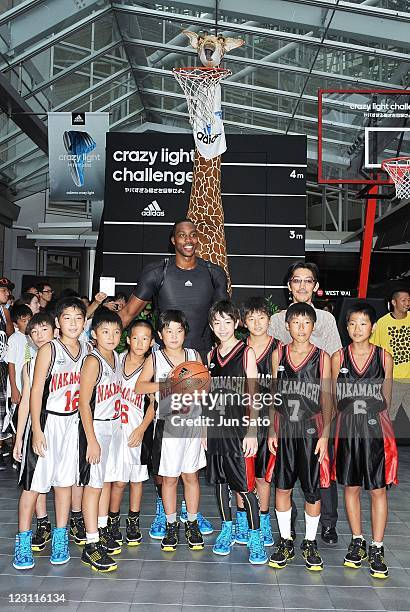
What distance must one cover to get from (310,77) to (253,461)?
31.1ft

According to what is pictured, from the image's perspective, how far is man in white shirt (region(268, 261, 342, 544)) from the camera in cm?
362

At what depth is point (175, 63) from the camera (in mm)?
12312

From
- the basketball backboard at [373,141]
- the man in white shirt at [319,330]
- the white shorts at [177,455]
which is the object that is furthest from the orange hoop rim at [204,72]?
the white shorts at [177,455]

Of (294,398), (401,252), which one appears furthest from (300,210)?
(401,252)

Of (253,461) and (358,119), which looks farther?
(358,119)

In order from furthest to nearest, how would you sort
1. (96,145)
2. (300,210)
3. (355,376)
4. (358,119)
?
1. (96,145)
2. (358,119)
3. (300,210)
4. (355,376)

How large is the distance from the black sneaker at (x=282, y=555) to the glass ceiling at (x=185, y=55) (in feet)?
25.8

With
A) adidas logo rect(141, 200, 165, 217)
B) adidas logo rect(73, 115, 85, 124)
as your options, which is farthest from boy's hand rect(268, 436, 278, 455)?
adidas logo rect(73, 115, 85, 124)

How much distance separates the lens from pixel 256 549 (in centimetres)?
333

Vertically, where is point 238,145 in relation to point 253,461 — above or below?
above

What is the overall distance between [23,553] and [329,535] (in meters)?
1.55

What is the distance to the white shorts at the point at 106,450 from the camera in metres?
3.25

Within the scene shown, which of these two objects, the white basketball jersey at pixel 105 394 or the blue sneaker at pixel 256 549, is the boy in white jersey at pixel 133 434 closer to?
the white basketball jersey at pixel 105 394

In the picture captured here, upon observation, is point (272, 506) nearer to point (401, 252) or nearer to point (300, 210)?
point (300, 210)
